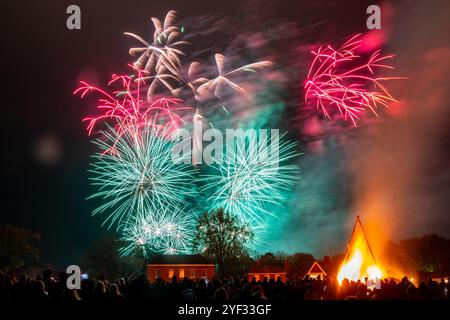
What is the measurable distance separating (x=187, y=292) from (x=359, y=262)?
61.1 ft

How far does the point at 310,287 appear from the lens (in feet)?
44.4

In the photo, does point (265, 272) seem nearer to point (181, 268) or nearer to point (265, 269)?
point (265, 269)

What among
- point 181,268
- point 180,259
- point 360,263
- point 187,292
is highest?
point 187,292

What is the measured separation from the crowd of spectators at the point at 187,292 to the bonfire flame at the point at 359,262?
1112 centimetres

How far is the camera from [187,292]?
33.4 ft

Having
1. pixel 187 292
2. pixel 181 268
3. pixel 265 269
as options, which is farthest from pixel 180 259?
pixel 187 292

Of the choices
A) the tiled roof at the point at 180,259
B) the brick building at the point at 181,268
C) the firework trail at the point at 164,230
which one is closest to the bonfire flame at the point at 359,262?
the firework trail at the point at 164,230

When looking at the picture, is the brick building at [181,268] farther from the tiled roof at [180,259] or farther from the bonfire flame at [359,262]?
the bonfire flame at [359,262]

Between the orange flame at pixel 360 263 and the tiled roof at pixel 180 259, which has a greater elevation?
the orange flame at pixel 360 263

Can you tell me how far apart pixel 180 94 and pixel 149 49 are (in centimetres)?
1256

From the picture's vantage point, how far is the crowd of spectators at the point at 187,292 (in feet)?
30.5

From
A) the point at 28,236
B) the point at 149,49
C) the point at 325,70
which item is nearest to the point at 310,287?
the point at 325,70
